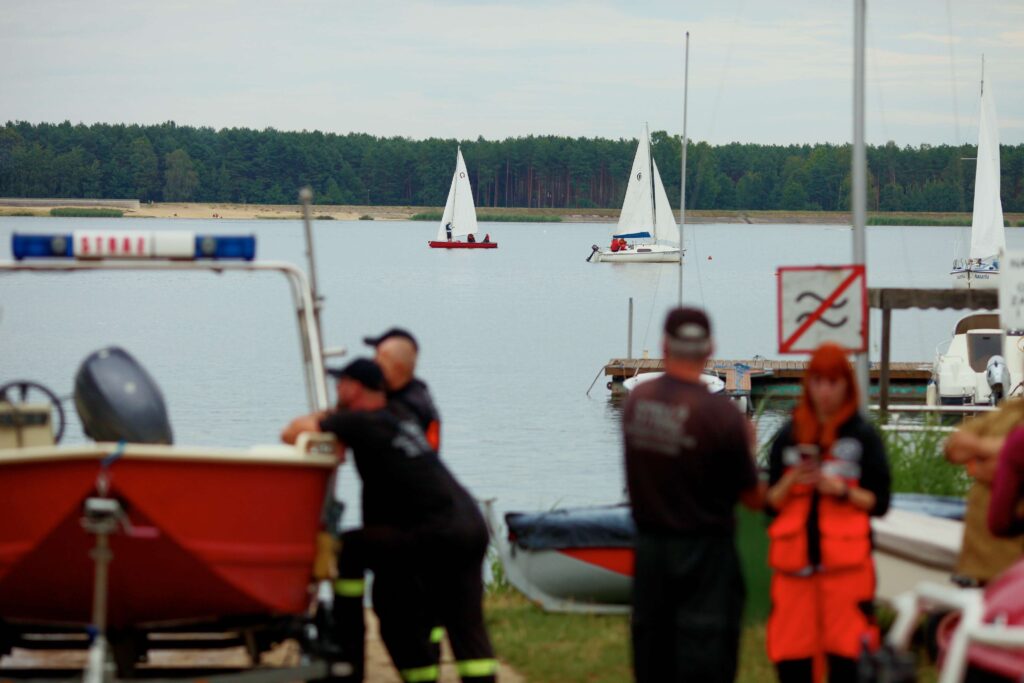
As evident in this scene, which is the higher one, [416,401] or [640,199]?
[640,199]

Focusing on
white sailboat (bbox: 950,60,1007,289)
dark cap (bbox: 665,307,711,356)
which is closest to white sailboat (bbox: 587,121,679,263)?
white sailboat (bbox: 950,60,1007,289)

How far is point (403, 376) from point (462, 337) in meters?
51.1

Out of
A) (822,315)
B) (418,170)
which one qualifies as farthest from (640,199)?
(418,170)

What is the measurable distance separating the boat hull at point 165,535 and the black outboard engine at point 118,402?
32.5 inches

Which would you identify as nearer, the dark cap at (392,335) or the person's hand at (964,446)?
the person's hand at (964,446)

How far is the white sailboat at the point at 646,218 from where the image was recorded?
280 ft

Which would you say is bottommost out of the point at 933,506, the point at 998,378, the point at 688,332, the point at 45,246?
the point at 998,378

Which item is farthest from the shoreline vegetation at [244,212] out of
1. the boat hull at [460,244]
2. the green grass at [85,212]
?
the boat hull at [460,244]

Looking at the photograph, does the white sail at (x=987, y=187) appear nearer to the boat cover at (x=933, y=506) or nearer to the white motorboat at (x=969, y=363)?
the white motorboat at (x=969, y=363)

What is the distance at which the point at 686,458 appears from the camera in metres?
5.92

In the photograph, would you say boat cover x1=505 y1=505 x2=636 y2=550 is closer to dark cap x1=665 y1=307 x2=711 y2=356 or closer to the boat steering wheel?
the boat steering wheel

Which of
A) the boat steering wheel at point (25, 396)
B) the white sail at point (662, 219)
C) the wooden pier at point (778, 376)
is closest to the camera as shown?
the boat steering wheel at point (25, 396)

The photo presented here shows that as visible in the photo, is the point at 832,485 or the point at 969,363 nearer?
the point at 832,485

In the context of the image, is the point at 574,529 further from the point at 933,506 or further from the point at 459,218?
the point at 459,218
